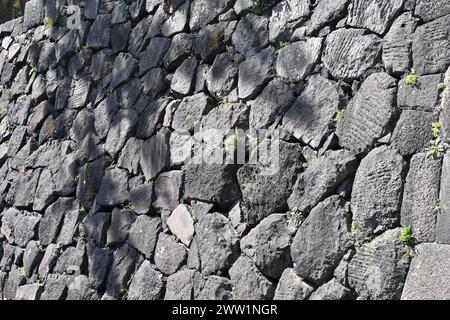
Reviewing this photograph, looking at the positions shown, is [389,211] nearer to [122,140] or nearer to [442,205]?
[442,205]

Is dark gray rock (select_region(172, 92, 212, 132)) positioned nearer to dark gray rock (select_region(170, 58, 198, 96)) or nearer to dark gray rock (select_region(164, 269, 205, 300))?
dark gray rock (select_region(170, 58, 198, 96))

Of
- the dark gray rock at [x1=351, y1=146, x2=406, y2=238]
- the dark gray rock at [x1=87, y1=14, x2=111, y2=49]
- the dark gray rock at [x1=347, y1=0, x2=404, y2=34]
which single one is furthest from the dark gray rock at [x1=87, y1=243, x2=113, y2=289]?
the dark gray rock at [x1=347, y1=0, x2=404, y2=34]

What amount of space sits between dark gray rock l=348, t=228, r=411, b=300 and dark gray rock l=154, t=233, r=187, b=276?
138 centimetres

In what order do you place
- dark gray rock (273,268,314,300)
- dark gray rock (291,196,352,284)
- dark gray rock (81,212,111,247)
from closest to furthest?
dark gray rock (291,196,352,284) < dark gray rock (273,268,314,300) < dark gray rock (81,212,111,247)

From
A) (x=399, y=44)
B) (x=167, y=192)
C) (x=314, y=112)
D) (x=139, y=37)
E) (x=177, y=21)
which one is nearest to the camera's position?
(x=399, y=44)

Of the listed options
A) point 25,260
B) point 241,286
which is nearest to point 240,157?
point 241,286

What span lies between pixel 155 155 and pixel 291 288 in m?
1.65

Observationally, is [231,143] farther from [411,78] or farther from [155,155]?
[411,78]

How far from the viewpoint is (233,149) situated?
4.40m

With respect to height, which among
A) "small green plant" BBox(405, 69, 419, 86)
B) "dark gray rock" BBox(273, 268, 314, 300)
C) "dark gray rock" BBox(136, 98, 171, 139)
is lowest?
"dark gray rock" BBox(273, 268, 314, 300)

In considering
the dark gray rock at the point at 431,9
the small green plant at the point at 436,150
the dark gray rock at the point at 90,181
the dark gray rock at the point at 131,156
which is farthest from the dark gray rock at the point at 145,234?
the dark gray rock at the point at 431,9

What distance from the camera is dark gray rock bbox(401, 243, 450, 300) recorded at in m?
3.13

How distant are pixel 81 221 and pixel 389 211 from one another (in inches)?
113

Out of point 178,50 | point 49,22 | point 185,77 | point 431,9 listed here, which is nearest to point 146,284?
point 185,77
